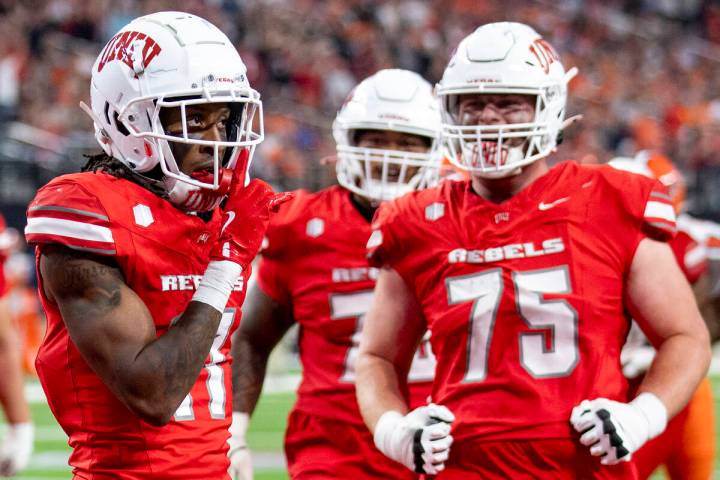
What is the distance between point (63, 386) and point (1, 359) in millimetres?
2268

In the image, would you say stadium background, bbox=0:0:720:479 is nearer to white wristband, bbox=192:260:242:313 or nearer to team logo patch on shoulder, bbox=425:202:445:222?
team logo patch on shoulder, bbox=425:202:445:222

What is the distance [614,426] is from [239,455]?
1.26m

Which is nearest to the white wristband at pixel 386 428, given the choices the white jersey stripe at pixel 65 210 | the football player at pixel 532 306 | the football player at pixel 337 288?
the football player at pixel 532 306

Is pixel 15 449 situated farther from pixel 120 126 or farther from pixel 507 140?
pixel 507 140

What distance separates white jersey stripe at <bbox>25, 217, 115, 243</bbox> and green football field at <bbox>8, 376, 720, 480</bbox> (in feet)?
13.4

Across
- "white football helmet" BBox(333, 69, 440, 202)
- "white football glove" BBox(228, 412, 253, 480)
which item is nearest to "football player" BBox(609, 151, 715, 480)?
"white football helmet" BBox(333, 69, 440, 202)

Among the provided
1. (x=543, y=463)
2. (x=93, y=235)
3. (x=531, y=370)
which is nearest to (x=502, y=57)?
(x=531, y=370)

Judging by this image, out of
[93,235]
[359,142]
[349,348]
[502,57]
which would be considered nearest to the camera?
[93,235]

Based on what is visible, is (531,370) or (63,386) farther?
(531,370)

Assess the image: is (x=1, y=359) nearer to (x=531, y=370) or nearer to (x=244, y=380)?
(x=244, y=380)

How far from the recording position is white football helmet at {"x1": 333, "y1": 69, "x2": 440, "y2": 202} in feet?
12.1

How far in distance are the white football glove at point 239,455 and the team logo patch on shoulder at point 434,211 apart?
2.84 ft

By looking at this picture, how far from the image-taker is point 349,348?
3.61 m

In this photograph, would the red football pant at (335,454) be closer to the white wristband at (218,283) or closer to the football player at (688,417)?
the football player at (688,417)
